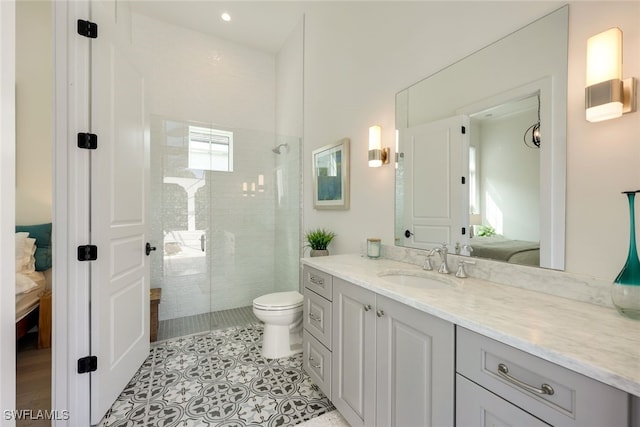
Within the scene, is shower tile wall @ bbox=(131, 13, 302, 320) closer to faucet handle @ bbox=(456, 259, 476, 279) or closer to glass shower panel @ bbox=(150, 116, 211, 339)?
glass shower panel @ bbox=(150, 116, 211, 339)

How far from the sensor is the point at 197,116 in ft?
10.8

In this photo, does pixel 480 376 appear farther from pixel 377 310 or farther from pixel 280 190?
pixel 280 190

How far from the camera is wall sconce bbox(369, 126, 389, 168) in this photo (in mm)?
1953

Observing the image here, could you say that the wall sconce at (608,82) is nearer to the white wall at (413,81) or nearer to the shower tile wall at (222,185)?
the white wall at (413,81)

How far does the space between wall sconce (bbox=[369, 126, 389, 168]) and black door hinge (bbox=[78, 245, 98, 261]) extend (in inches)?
71.9

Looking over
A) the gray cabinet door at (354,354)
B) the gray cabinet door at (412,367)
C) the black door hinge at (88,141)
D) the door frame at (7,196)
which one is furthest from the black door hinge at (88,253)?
the gray cabinet door at (412,367)

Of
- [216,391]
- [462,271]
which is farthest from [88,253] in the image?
[462,271]

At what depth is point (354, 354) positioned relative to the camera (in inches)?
53.8

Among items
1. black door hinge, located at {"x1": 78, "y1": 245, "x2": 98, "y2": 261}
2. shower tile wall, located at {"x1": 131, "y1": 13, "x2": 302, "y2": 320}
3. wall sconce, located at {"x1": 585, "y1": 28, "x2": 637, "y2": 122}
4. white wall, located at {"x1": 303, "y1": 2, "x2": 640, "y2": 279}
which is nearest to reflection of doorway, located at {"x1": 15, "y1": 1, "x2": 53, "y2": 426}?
shower tile wall, located at {"x1": 131, "y1": 13, "x2": 302, "y2": 320}

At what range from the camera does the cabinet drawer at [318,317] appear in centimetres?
160

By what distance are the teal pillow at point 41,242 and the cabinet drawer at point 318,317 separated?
2573mm

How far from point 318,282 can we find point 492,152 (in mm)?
1247

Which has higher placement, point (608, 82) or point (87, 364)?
point (608, 82)

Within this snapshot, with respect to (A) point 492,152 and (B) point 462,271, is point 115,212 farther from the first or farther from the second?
(A) point 492,152
